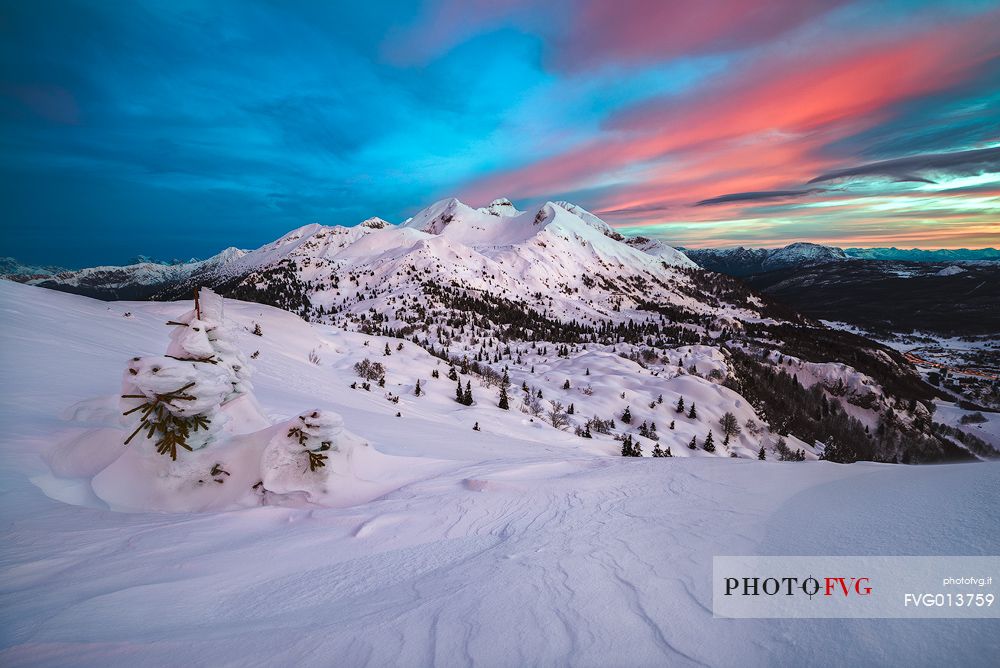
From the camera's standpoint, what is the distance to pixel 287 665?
2188mm

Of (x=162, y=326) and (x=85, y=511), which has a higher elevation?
(x=162, y=326)

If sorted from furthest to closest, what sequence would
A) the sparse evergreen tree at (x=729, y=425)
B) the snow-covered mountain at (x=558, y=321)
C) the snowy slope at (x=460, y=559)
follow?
the snow-covered mountain at (x=558, y=321) < the sparse evergreen tree at (x=729, y=425) < the snowy slope at (x=460, y=559)

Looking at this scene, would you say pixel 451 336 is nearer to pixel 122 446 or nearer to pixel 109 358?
pixel 109 358

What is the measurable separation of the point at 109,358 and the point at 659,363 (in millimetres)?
57660

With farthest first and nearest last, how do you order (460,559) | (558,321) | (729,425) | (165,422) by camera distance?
(558,321), (729,425), (165,422), (460,559)

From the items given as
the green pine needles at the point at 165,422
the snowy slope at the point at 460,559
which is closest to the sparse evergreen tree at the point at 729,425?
the snowy slope at the point at 460,559

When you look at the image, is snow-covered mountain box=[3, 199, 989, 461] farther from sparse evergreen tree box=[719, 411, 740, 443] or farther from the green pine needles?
sparse evergreen tree box=[719, 411, 740, 443]

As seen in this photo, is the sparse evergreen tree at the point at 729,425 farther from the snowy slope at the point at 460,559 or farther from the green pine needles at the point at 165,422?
the green pine needles at the point at 165,422

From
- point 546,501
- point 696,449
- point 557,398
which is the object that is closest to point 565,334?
point 557,398

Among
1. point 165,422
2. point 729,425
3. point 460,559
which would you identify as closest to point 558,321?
point 729,425

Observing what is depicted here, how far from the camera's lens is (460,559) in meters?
3.69

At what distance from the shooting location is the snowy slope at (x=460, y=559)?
2264 millimetres

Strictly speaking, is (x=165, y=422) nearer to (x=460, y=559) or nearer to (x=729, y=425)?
(x=460, y=559)

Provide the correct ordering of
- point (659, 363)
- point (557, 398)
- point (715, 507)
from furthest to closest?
point (659, 363)
point (557, 398)
point (715, 507)
